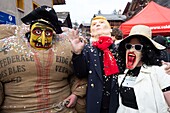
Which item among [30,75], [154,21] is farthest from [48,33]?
[154,21]

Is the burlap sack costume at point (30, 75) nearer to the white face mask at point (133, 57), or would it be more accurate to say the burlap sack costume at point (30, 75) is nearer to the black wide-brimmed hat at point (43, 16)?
the black wide-brimmed hat at point (43, 16)

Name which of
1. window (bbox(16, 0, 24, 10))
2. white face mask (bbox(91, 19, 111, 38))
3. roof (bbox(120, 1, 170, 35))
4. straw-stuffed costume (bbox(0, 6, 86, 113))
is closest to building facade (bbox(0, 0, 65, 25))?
window (bbox(16, 0, 24, 10))

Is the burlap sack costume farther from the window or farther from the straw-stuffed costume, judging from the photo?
the window

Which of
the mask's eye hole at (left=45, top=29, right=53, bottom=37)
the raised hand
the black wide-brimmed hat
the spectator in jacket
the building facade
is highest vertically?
the building facade

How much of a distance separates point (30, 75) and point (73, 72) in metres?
0.39

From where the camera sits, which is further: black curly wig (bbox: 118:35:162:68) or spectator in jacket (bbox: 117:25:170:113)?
black curly wig (bbox: 118:35:162:68)

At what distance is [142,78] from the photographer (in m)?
1.95

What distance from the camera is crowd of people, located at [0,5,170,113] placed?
6.19 feet

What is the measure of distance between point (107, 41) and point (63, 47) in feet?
1.37

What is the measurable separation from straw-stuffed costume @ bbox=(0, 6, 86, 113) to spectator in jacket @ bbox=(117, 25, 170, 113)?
1.58 feet

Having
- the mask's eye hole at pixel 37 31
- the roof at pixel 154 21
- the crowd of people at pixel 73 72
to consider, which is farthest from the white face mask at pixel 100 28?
the roof at pixel 154 21

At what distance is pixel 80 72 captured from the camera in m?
2.03

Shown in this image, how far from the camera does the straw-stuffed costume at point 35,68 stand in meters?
1.88

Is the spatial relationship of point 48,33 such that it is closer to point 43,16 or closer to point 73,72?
point 43,16
